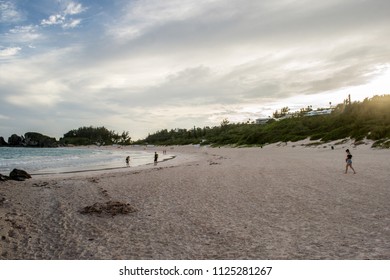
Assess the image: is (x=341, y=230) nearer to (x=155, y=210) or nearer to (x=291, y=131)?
(x=155, y=210)

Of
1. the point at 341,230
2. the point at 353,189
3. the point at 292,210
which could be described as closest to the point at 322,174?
the point at 353,189

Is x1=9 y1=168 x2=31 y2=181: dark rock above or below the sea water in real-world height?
above

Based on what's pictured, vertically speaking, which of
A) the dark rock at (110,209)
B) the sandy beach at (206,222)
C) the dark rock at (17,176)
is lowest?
the sandy beach at (206,222)

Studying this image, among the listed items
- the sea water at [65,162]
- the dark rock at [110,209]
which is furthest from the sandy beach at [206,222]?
the sea water at [65,162]

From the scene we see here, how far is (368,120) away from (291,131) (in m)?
22.1

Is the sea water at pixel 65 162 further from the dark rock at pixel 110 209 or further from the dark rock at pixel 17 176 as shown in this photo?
the dark rock at pixel 110 209

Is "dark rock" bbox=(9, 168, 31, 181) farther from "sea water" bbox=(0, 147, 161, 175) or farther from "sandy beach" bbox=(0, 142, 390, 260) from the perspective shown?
"sea water" bbox=(0, 147, 161, 175)

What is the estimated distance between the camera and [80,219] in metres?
9.14

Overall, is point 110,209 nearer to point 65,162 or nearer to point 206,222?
point 206,222

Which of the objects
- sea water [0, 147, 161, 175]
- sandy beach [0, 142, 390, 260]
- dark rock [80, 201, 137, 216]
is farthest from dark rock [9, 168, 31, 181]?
dark rock [80, 201, 137, 216]

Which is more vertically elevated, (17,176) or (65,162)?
(17,176)

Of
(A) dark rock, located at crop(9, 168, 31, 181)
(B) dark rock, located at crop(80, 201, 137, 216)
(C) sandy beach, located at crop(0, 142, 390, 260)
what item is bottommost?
(C) sandy beach, located at crop(0, 142, 390, 260)

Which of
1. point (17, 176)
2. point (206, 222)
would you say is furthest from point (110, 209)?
point (17, 176)

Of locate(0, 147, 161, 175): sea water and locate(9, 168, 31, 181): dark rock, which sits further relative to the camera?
locate(0, 147, 161, 175): sea water
